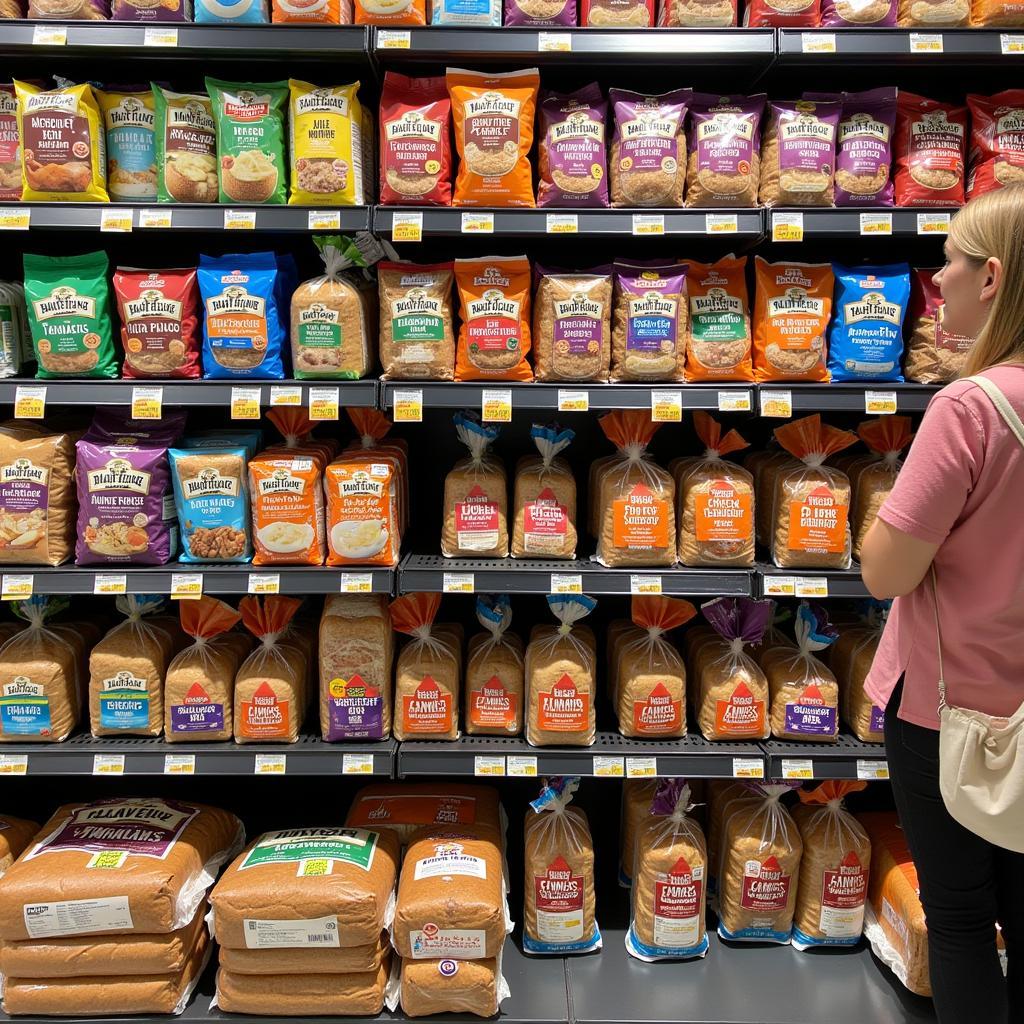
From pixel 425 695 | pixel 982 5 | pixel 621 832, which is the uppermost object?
pixel 982 5

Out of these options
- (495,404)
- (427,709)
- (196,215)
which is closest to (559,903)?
(427,709)

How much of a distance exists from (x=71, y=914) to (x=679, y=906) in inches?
60.6

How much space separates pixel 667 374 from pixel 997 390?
971 millimetres

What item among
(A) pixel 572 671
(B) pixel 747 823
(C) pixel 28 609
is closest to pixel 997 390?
(A) pixel 572 671

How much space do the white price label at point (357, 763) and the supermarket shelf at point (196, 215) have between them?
1407 millimetres

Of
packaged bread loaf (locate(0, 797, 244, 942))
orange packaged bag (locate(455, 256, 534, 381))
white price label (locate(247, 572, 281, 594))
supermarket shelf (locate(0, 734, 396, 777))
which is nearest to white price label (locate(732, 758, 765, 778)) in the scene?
supermarket shelf (locate(0, 734, 396, 777))

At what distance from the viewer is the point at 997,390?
1.22m

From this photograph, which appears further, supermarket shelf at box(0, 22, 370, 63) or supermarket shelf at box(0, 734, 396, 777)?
supermarket shelf at box(0, 734, 396, 777)

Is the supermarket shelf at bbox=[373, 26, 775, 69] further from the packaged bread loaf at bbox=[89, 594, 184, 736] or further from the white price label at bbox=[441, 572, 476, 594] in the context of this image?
the packaged bread loaf at bbox=[89, 594, 184, 736]

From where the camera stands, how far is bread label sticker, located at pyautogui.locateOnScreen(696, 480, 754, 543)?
2104 mm

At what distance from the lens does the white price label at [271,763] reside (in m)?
2.11

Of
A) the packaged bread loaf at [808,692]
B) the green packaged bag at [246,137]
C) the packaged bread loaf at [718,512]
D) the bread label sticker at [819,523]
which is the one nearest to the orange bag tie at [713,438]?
the packaged bread loaf at [718,512]

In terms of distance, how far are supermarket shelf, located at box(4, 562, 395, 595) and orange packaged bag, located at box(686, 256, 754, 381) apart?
1.02 m

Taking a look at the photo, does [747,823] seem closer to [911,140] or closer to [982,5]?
[911,140]
